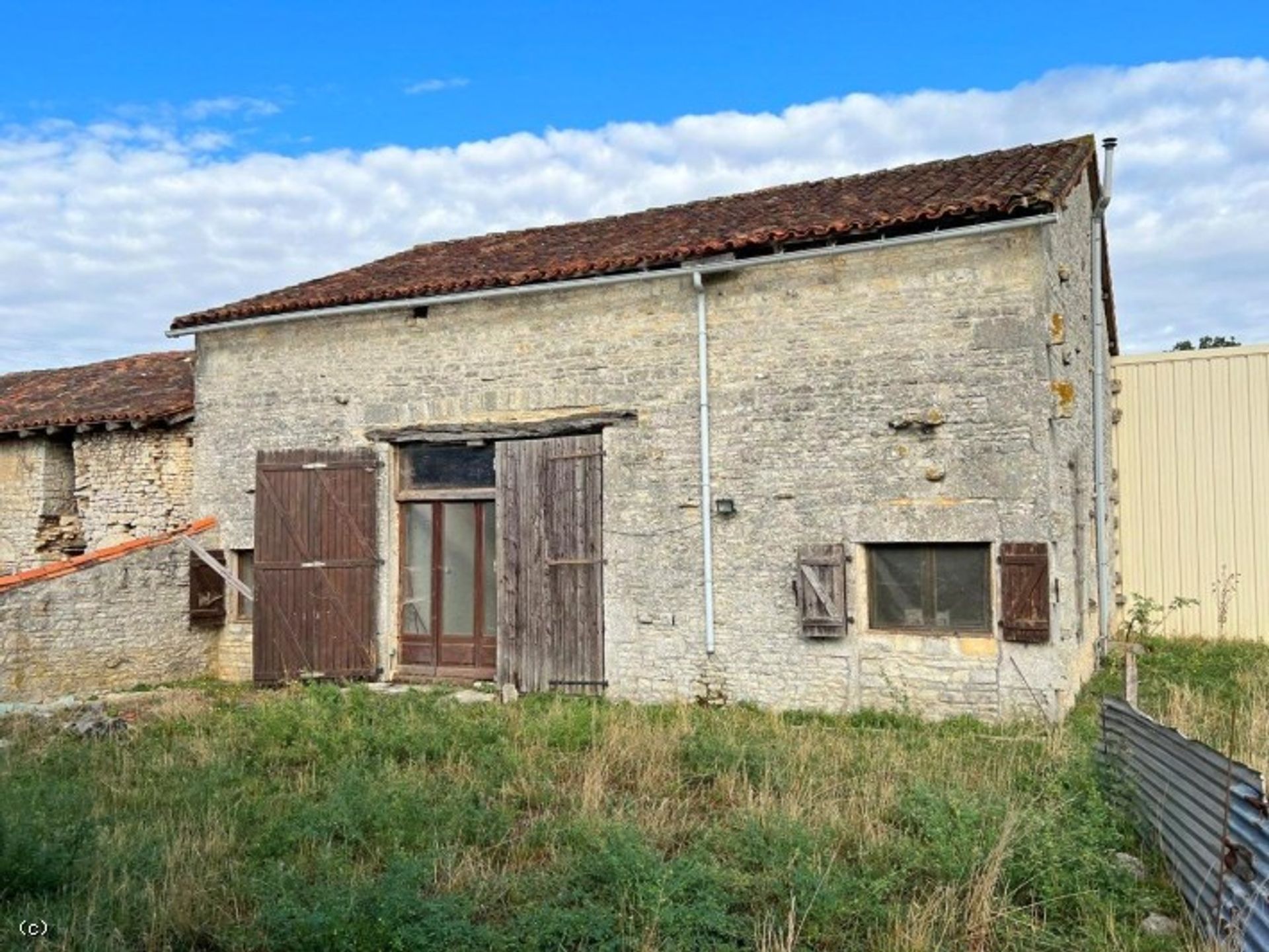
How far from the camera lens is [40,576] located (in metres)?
11.6

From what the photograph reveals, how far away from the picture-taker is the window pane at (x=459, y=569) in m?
11.9

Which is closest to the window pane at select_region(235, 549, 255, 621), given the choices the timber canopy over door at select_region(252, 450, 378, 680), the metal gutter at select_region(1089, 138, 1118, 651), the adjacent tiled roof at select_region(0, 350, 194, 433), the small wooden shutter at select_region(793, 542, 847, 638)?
the timber canopy over door at select_region(252, 450, 378, 680)

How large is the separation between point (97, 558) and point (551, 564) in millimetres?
5481

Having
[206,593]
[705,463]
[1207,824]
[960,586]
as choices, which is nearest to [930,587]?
[960,586]

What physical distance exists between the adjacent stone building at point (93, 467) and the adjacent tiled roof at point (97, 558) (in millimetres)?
404

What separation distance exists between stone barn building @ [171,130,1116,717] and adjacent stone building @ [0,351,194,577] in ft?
1.97

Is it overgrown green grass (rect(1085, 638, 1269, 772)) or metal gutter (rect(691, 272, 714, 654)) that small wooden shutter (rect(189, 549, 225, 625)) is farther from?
overgrown green grass (rect(1085, 638, 1269, 772))

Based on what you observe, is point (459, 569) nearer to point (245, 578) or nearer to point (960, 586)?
point (245, 578)

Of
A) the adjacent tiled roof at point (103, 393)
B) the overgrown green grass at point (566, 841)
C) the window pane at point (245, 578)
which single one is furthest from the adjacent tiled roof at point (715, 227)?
the overgrown green grass at point (566, 841)

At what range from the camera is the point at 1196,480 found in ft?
44.7

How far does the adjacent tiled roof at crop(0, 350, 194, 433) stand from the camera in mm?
13398

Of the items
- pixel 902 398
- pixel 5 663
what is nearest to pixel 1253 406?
pixel 902 398

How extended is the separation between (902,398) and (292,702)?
6.51 m

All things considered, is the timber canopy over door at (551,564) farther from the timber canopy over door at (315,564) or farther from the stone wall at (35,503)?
Result: the stone wall at (35,503)
